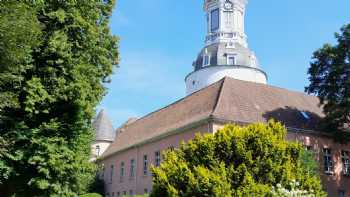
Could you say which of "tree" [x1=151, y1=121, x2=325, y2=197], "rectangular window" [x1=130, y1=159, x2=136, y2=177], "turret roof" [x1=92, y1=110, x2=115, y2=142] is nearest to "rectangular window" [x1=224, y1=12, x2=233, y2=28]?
"turret roof" [x1=92, y1=110, x2=115, y2=142]

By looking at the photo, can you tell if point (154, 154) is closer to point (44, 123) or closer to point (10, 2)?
point (44, 123)

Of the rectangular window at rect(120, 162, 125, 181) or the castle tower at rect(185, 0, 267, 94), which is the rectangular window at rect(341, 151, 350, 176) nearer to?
the rectangular window at rect(120, 162, 125, 181)

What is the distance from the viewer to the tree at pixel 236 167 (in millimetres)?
17922

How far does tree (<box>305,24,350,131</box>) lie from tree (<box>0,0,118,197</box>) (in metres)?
16.9

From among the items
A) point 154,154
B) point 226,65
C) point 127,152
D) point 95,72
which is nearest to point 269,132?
point 95,72

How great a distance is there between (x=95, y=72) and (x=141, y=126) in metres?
25.4

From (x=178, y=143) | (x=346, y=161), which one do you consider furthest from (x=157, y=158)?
Answer: (x=346, y=161)

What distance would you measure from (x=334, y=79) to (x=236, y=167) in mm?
16065

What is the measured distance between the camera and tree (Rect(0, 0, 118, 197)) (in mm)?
18797

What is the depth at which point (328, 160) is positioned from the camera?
3531cm

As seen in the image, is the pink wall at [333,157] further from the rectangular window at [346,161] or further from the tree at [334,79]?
the tree at [334,79]

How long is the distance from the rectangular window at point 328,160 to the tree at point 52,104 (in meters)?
20.0

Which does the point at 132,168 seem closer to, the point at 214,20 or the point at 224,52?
the point at 224,52

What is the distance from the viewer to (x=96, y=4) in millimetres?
22594
